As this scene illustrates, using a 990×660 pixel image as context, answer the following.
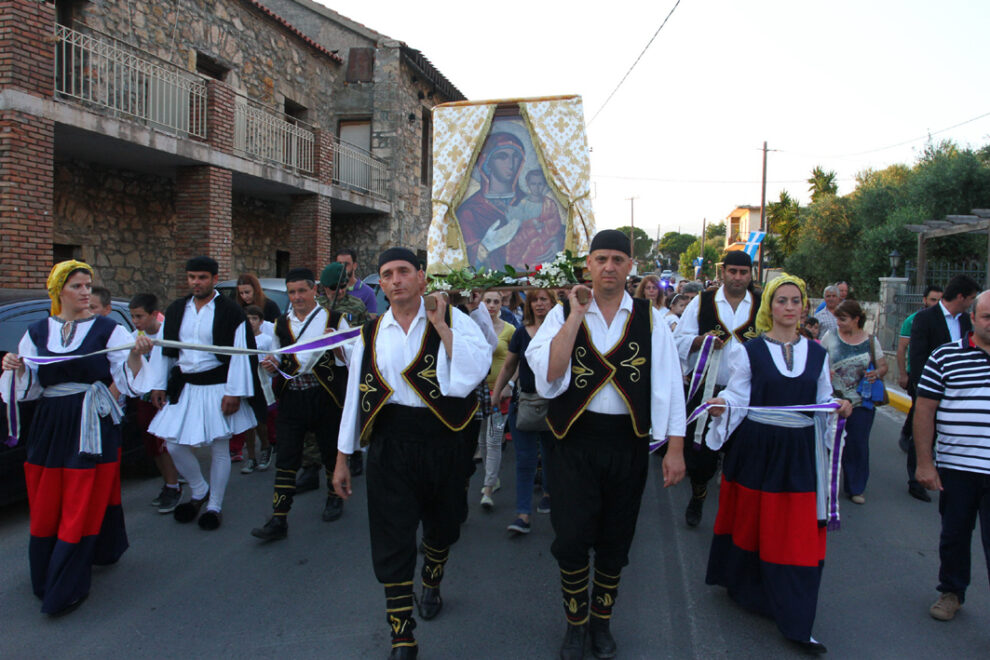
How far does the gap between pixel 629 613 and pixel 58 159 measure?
11827mm

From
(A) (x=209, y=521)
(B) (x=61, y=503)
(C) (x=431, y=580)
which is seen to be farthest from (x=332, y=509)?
(B) (x=61, y=503)

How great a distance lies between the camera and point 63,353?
3.81 metres

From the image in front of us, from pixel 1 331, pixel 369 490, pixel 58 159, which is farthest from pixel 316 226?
pixel 369 490

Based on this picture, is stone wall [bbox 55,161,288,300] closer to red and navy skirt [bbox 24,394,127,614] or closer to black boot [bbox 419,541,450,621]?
red and navy skirt [bbox 24,394,127,614]

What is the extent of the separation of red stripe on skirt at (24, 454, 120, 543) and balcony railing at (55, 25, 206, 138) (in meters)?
8.00

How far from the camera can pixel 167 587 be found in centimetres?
402

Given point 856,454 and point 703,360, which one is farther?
point 856,454

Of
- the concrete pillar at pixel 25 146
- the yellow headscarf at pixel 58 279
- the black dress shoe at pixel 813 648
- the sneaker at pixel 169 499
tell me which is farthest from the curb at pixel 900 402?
the concrete pillar at pixel 25 146

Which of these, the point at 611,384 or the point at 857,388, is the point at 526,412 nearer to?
the point at 611,384

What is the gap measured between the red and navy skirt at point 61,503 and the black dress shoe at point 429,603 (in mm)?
1930

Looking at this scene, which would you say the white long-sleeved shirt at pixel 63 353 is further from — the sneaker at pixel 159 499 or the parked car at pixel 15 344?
the sneaker at pixel 159 499

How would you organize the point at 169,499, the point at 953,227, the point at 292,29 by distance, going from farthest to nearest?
the point at 292,29, the point at 953,227, the point at 169,499

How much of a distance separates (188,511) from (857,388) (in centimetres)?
565

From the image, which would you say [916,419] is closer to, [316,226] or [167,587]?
[167,587]
